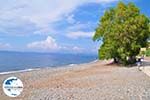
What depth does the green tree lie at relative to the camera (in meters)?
43.7

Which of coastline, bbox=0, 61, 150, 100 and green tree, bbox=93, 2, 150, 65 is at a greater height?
green tree, bbox=93, 2, 150, 65

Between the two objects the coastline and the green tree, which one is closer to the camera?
the coastline

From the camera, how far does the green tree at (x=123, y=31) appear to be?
1721 inches

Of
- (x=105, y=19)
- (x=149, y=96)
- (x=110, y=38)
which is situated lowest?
(x=149, y=96)

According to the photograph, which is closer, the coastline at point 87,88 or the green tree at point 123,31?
the coastline at point 87,88

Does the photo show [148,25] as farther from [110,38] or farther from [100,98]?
[100,98]

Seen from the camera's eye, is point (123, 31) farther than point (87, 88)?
Yes

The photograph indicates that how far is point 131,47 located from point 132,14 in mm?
4700

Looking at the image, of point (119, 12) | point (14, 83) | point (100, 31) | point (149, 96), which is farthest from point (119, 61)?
point (14, 83)

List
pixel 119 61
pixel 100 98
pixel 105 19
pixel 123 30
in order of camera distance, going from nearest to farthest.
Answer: pixel 100 98
pixel 123 30
pixel 105 19
pixel 119 61

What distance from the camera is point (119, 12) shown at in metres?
44.8

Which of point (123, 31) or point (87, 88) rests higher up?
point (123, 31)

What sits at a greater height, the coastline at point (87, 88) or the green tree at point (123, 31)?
the green tree at point (123, 31)

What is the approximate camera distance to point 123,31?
43.7 meters
